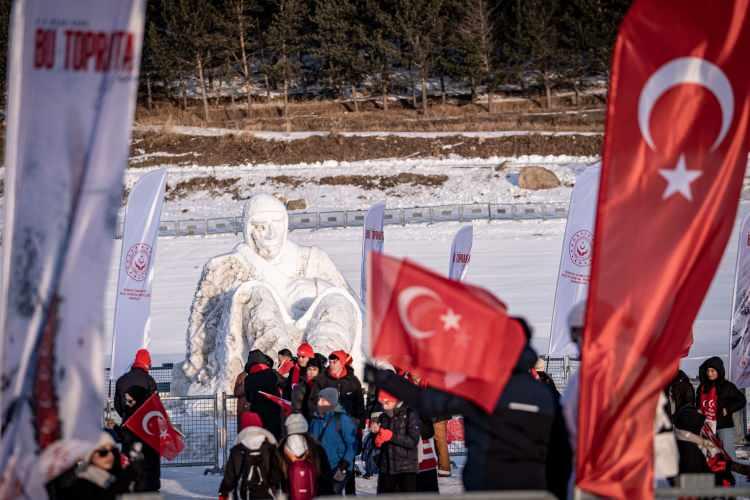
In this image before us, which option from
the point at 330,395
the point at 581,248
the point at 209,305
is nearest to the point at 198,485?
the point at 330,395

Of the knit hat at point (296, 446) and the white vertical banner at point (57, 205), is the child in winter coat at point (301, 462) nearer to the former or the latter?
the knit hat at point (296, 446)

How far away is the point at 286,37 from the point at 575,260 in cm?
5568

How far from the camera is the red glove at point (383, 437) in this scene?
9867 millimetres

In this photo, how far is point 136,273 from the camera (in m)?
16.1

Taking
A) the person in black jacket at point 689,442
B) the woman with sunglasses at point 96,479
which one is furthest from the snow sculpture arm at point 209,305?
the woman with sunglasses at point 96,479

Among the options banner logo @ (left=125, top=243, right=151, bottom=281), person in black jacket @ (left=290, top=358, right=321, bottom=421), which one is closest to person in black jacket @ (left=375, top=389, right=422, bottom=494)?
person in black jacket @ (left=290, top=358, right=321, bottom=421)

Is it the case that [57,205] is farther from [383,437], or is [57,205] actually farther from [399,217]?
[399,217]

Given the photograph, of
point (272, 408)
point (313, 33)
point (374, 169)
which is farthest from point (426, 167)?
point (272, 408)

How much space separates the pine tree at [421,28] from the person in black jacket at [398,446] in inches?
2347

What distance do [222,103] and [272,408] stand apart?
6474 centimetres

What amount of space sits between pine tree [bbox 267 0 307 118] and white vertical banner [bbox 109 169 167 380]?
52.0 meters

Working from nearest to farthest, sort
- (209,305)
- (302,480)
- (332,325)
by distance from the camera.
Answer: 1. (302,480)
2. (332,325)
3. (209,305)

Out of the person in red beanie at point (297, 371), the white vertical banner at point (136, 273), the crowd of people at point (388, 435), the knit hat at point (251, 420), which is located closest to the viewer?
the crowd of people at point (388, 435)

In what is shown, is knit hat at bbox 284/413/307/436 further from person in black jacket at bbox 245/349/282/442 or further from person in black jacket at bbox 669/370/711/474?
person in black jacket at bbox 245/349/282/442
